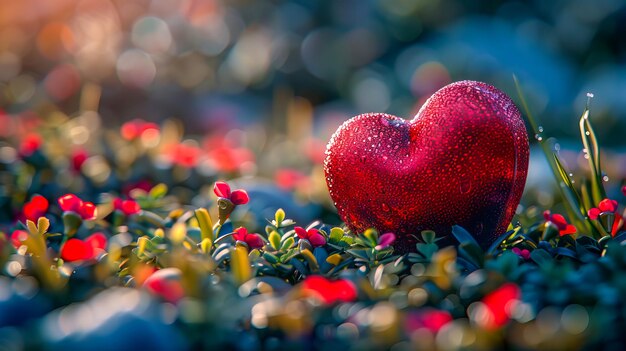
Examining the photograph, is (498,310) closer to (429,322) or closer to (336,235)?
(429,322)

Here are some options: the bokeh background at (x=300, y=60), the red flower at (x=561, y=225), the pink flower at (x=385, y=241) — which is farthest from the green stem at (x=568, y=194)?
the bokeh background at (x=300, y=60)

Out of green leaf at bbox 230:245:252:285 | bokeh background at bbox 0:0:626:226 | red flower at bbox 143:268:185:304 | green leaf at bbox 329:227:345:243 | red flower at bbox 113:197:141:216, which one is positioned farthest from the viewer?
bokeh background at bbox 0:0:626:226

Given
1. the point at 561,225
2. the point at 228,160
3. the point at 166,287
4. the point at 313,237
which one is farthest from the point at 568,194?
the point at 228,160

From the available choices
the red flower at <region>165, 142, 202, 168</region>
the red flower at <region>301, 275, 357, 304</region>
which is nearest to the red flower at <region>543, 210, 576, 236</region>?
the red flower at <region>301, 275, 357, 304</region>

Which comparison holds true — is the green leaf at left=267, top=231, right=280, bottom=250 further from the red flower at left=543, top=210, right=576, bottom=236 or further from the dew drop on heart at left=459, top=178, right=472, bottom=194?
the red flower at left=543, top=210, right=576, bottom=236

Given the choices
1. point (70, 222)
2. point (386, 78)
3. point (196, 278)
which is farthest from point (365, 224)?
point (386, 78)

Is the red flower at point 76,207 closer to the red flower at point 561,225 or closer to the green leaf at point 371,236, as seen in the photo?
the green leaf at point 371,236
